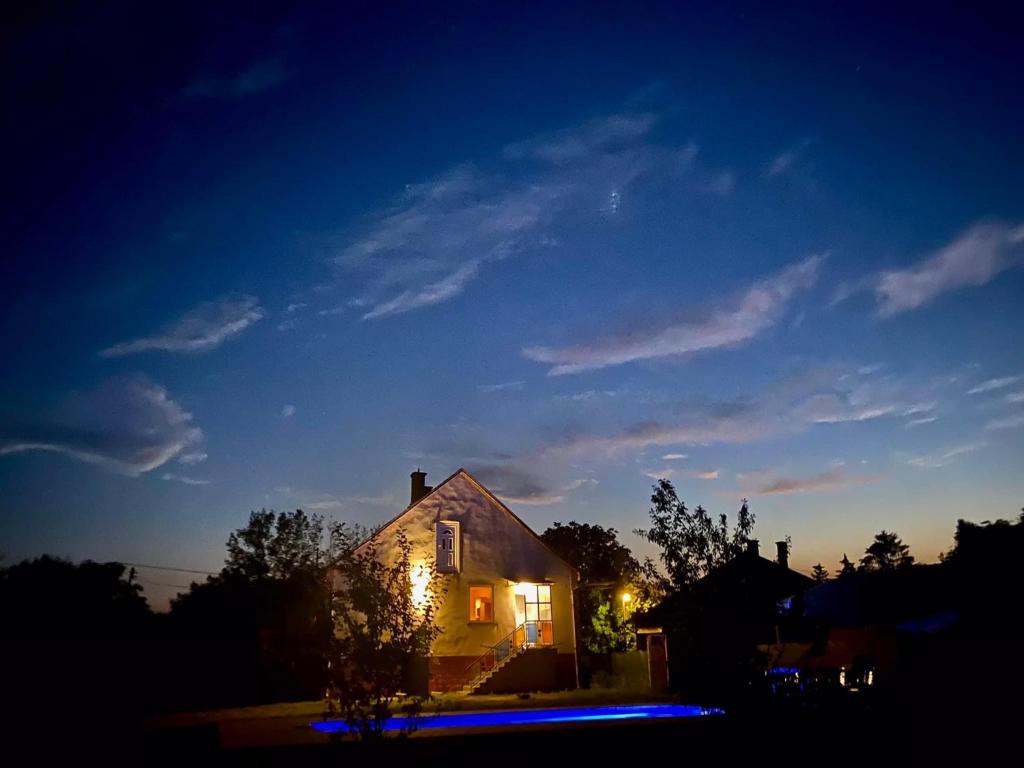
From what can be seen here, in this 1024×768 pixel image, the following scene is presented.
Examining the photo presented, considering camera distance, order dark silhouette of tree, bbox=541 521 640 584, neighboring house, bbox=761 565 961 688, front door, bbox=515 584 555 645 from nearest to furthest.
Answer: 1. neighboring house, bbox=761 565 961 688
2. front door, bbox=515 584 555 645
3. dark silhouette of tree, bbox=541 521 640 584

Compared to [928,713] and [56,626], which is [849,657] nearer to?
[928,713]

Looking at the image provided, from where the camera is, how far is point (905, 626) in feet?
58.0

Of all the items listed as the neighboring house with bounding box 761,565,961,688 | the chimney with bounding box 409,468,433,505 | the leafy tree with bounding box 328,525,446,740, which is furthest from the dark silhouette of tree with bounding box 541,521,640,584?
the leafy tree with bounding box 328,525,446,740

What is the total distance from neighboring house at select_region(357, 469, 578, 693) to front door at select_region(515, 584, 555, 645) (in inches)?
1.5

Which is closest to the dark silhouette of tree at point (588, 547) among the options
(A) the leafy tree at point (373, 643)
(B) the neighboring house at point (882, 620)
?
(B) the neighboring house at point (882, 620)

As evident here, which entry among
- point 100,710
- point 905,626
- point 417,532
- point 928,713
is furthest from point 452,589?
point 928,713

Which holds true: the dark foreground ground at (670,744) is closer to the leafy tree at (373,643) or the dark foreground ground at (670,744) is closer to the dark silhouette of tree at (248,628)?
the leafy tree at (373,643)

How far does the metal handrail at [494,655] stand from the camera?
2769 cm

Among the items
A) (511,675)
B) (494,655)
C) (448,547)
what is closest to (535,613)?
(494,655)

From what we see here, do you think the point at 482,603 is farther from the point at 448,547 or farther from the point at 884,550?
the point at 884,550

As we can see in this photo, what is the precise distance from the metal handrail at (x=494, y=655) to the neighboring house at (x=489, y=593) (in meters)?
0.04

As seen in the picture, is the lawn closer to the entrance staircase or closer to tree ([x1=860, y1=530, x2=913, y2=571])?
the entrance staircase

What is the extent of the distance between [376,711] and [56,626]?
22892 mm

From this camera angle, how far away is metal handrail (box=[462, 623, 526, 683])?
27688 millimetres
